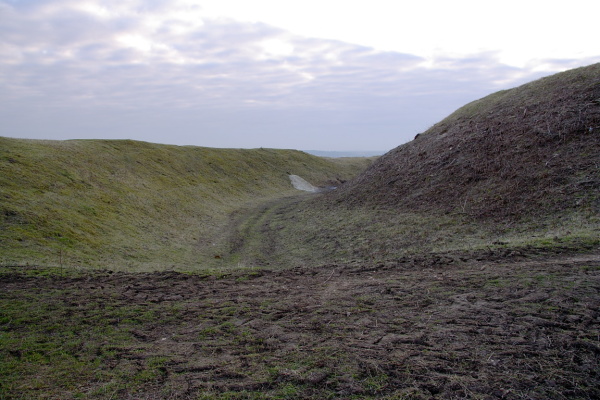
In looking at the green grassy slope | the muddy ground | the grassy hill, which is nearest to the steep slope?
the grassy hill

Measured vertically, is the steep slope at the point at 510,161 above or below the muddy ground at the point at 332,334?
above

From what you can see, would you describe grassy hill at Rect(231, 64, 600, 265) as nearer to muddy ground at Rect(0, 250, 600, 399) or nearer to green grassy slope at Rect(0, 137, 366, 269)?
muddy ground at Rect(0, 250, 600, 399)

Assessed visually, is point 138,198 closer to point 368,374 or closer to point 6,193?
point 6,193

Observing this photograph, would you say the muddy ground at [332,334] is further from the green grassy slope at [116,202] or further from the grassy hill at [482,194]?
the green grassy slope at [116,202]

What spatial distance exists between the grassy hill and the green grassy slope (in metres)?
4.12

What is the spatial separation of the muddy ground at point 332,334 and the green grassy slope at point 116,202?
5.84m

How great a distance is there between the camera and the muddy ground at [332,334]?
16.6 ft

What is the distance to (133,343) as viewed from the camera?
684cm

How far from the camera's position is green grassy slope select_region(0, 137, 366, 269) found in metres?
15.9

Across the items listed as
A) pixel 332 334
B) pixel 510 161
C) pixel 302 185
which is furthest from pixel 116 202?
pixel 302 185

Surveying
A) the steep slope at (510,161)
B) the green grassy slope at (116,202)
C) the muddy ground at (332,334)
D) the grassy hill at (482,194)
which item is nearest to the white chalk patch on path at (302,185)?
the green grassy slope at (116,202)

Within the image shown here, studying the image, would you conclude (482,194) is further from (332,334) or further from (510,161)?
(332,334)

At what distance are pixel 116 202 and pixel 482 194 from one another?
64.8ft

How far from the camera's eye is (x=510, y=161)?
1961cm
